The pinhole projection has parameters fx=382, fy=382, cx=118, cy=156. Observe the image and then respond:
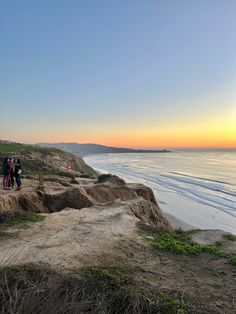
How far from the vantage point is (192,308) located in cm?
625

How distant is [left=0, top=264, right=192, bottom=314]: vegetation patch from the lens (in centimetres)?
571

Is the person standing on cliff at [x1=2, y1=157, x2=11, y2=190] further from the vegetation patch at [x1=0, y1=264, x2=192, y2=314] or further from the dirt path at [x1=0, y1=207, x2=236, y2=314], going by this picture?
the vegetation patch at [x1=0, y1=264, x2=192, y2=314]

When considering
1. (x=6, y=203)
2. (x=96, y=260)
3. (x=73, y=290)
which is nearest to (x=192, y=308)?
(x=73, y=290)

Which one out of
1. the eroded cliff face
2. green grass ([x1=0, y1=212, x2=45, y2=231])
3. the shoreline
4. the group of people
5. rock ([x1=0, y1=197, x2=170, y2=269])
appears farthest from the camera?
the shoreline

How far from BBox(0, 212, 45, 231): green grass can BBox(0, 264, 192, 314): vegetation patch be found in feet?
14.6

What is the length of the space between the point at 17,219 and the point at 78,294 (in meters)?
6.24

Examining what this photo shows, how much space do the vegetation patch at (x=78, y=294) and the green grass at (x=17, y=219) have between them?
14.6 feet

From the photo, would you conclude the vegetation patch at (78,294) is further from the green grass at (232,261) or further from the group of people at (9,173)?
the group of people at (9,173)

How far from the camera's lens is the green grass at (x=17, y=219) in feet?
37.6

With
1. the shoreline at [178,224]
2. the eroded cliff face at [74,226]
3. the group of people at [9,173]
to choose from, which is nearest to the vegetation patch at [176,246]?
the eroded cliff face at [74,226]

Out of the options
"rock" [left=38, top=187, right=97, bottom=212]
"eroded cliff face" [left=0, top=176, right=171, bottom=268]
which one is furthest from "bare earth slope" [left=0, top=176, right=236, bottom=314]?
"rock" [left=38, top=187, right=97, bottom=212]

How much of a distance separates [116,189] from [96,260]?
38.1 ft

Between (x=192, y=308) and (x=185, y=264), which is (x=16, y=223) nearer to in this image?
(x=185, y=264)

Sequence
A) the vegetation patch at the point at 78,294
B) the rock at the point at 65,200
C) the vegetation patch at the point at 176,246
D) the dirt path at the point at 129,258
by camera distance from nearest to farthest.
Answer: the vegetation patch at the point at 78,294 < the dirt path at the point at 129,258 < the vegetation patch at the point at 176,246 < the rock at the point at 65,200
